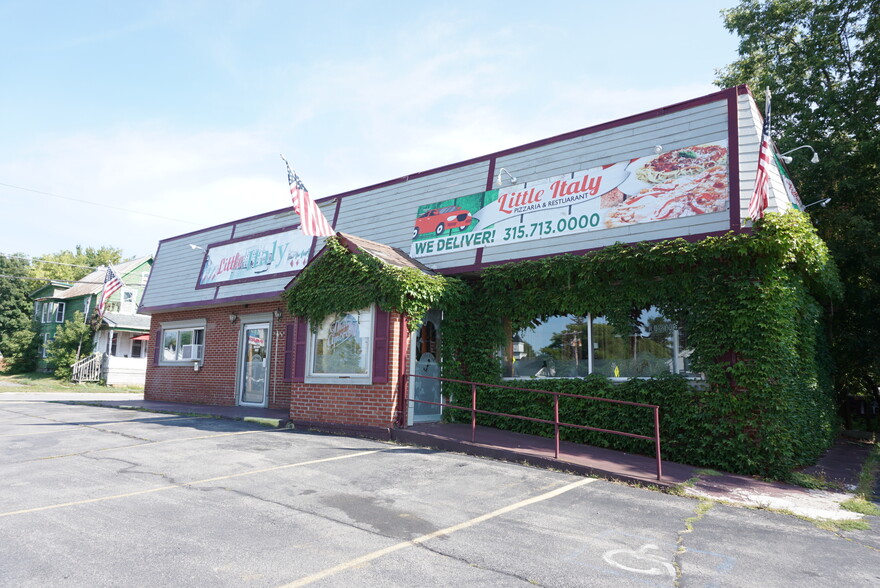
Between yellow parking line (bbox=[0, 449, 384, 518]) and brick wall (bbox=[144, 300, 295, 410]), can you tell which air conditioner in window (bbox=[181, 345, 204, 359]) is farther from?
yellow parking line (bbox=[0, 449, 384, 518])

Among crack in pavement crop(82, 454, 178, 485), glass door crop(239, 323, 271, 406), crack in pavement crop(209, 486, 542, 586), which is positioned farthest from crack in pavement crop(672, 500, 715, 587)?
glass door crop(239, 323, 271, 406)

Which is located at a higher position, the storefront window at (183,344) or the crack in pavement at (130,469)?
the storefront window at (183,344)

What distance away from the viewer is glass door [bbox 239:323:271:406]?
15.1 meters

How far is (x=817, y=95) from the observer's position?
15641mm

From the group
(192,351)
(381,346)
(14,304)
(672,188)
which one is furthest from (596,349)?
(14,304)

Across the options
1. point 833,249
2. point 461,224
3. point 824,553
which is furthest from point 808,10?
point 824,553

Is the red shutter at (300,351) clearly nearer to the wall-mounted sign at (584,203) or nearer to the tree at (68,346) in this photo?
the wall-mounted sign at (584,203)

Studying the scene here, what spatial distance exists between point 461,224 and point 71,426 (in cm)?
882

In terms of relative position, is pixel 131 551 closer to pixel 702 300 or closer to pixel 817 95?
pixel 702 300

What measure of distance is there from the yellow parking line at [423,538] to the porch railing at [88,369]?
98.1 ft

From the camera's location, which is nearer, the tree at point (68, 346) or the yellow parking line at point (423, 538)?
the yellow parking line at point (423, 538)

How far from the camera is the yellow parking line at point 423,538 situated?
4.07m

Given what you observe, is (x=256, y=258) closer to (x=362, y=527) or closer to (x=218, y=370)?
(x=218, y=370)

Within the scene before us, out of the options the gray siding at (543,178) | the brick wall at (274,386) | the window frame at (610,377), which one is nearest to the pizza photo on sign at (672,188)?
the gray siding at (543,178)
